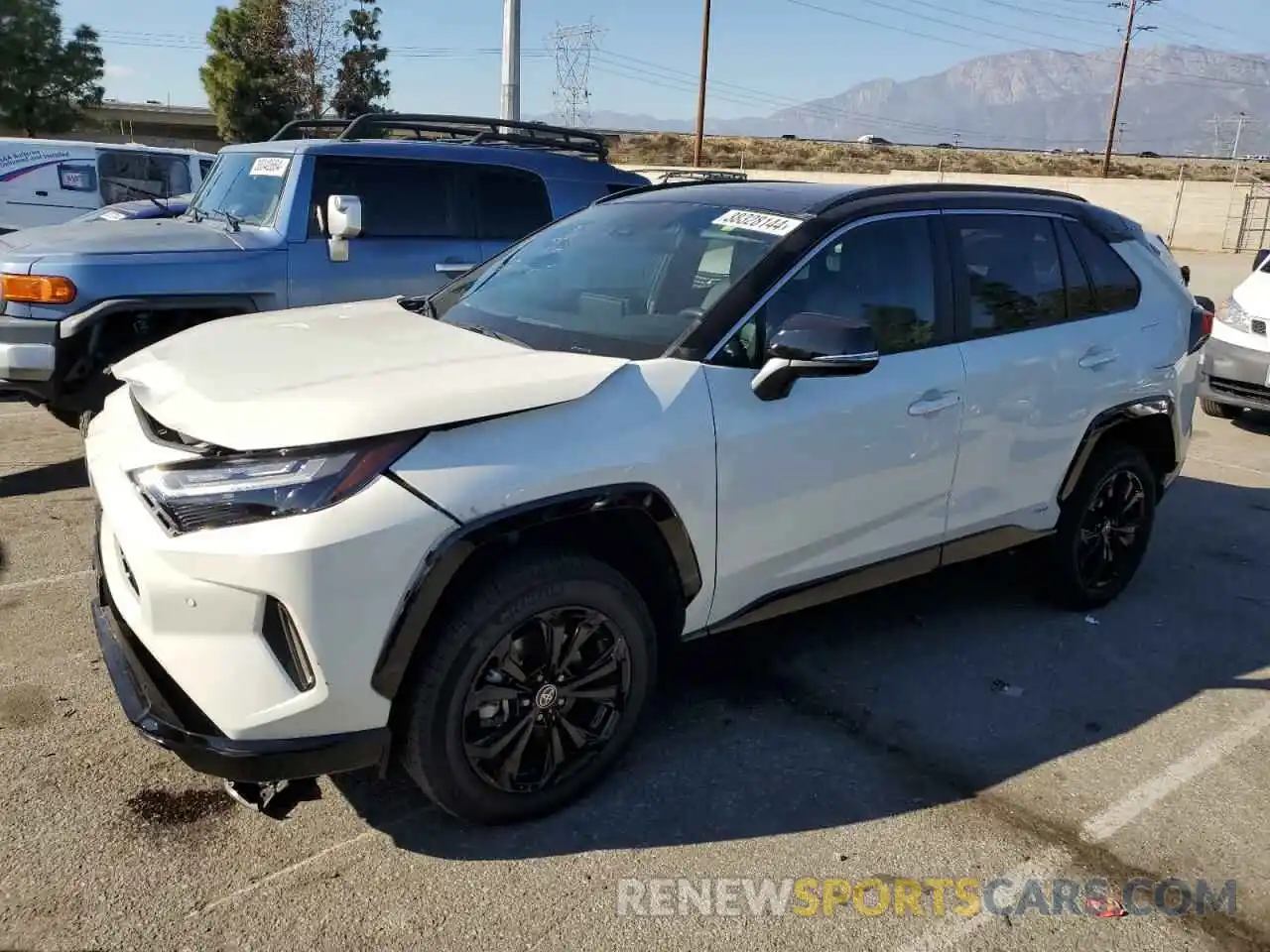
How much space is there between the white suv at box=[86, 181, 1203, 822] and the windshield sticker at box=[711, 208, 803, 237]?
19 millimetres

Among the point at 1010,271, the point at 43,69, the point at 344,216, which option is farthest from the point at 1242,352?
the point at 43,69

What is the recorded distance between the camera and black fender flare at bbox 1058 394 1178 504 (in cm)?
420

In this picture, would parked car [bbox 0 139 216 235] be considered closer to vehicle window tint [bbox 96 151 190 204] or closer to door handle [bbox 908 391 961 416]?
vehicle window tint [bbox 96 151 190 204]

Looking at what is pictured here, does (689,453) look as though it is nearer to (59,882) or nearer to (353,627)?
(353,627)

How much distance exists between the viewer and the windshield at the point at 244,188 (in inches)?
247

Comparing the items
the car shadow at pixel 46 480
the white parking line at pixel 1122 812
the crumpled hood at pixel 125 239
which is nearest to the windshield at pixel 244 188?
the crumpled hood at pixel 125 239

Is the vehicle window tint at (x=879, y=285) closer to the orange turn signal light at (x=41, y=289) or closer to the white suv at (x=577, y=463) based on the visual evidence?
the white suv at (x=577, y=463)

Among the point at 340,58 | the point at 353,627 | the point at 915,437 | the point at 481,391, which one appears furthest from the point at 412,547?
the point at 340,58

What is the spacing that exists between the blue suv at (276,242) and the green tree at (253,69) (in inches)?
1244

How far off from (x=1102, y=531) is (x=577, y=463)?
2.94 meters

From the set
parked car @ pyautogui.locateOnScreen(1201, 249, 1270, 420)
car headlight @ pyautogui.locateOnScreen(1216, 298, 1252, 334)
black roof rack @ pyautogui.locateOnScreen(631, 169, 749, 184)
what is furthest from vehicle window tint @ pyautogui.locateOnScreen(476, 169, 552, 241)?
car headlight @ pyautogui.locateOnScreen(1216, 298, 1252, 334)

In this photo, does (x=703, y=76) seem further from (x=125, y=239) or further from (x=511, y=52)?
(x=125, y=239)

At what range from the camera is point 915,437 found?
11.5ft

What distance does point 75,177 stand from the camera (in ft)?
43.4
